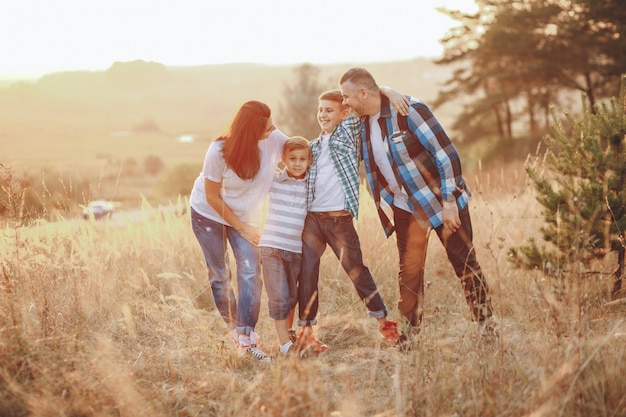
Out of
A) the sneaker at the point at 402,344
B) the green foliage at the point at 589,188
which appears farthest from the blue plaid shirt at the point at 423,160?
the green foliage at the point at 589,188

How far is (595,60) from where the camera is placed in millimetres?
19562

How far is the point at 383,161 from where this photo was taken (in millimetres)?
3873

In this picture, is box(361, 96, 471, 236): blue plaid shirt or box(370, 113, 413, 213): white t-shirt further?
box(370, 113, 413, 213): white t-shirt

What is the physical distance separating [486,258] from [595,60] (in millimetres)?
16739

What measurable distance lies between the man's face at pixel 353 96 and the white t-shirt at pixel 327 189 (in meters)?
0.32

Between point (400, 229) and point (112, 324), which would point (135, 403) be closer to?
point (112, 324)

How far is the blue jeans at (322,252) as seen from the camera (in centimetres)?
389

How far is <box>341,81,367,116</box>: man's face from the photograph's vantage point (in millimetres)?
3764

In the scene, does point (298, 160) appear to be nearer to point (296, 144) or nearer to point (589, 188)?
point (296, 144)

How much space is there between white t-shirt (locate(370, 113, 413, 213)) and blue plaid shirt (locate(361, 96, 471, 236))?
29 mm

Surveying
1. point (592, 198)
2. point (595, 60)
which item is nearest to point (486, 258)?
point (592, 198)

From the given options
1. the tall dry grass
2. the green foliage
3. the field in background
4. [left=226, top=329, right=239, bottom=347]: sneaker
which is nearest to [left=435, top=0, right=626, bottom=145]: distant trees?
the field in background

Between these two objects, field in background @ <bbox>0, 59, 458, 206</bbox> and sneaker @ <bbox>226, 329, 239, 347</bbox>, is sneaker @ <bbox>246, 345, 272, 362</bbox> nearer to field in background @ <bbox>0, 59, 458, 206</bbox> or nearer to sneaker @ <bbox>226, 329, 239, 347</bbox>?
sneaker @ <bbox>226, 329, 239, 347</bbox>

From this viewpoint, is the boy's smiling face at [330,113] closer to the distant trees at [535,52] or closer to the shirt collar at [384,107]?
the shirt collar at [384,107]
